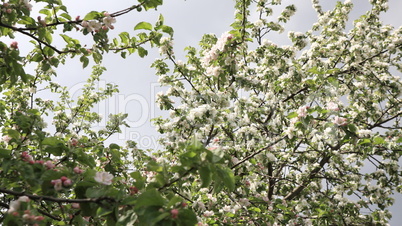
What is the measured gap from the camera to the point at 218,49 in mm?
4824

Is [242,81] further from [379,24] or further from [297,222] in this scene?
[379,24]

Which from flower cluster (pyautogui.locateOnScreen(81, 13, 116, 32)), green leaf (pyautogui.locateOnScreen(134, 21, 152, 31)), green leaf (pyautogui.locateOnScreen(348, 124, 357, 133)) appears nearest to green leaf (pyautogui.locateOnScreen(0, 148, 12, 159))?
flower cluster (pyautogui.locateOnScreen(81, 13, 116, 32))

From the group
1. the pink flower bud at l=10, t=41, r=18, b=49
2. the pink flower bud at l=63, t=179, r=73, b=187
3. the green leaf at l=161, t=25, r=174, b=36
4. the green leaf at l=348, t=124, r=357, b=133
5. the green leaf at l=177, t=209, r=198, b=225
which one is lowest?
the green leaf at l=177, t=209, r=198, b=225

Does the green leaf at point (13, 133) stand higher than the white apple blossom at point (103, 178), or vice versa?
the green leaf at point (13, 133)

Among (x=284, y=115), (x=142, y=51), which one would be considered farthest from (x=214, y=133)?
(x=142, y=51)

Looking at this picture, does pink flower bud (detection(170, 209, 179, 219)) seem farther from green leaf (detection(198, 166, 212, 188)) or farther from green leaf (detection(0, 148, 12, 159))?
green leaf (detection(0, 148, 12, 159))

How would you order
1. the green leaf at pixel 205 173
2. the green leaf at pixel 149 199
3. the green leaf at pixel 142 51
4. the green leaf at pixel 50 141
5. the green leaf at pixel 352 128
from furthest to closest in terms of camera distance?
the green leaf at pixel 142 51 → the green leaf at pixel 352 128 → the green leaf at pixel 50 141 → the green leaf at pixel 205 173 → the green leaf at pixel 149 199

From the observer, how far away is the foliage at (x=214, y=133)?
6.43 feet

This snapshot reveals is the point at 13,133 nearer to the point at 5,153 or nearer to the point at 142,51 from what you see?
the point at 5,153

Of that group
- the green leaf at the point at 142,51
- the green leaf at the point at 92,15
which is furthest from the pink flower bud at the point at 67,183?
the green leaf at the point at 142,51

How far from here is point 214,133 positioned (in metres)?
6.14

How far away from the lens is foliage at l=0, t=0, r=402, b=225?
196 cm

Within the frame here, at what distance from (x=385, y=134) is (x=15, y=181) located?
7205 millimetres

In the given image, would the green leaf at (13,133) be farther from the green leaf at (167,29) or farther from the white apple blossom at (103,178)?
the green leaf at (167,29)
